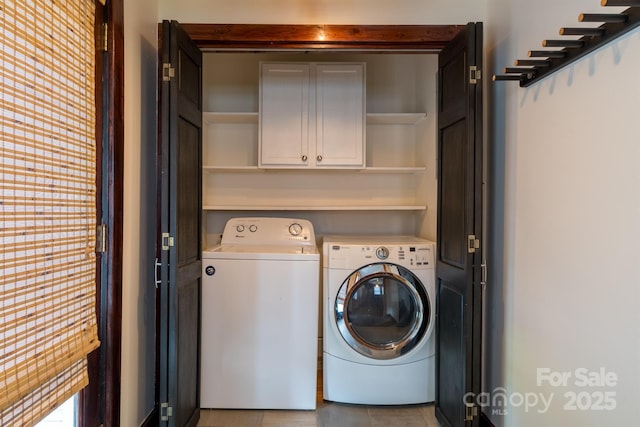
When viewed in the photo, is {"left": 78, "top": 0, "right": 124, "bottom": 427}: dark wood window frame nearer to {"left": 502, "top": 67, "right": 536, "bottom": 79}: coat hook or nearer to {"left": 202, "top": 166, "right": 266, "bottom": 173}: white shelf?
{"left": 202, "top": 166, "right": 266, "bottom": 173}: white shelf

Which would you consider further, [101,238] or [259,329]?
[259,329]

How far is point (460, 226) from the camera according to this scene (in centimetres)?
171

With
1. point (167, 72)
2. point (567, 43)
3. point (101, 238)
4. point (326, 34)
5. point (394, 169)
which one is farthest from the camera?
point (394, 169)

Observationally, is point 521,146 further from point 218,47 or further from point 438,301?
point 218,47

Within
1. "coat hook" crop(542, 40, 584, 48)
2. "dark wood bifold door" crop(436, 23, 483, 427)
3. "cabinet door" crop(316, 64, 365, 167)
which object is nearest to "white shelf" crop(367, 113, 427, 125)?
"cabinet door" crop(316, 64, 365, 167)

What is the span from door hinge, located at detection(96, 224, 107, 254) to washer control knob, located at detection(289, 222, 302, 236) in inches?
50.0

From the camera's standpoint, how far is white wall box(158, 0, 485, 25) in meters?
1.92

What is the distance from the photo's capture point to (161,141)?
62.4 inches

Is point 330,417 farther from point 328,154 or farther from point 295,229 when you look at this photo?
point 328,154

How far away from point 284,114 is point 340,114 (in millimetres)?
397

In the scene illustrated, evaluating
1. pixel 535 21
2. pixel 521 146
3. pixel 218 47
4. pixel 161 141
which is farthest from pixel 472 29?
pixel 161 141

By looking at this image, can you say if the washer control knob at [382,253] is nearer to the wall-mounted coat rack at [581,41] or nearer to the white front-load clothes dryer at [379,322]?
the white front-load clothes dryer at [379,322]

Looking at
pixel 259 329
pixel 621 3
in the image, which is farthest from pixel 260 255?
pixel 621 3

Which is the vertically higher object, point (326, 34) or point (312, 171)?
point (326, 34)
